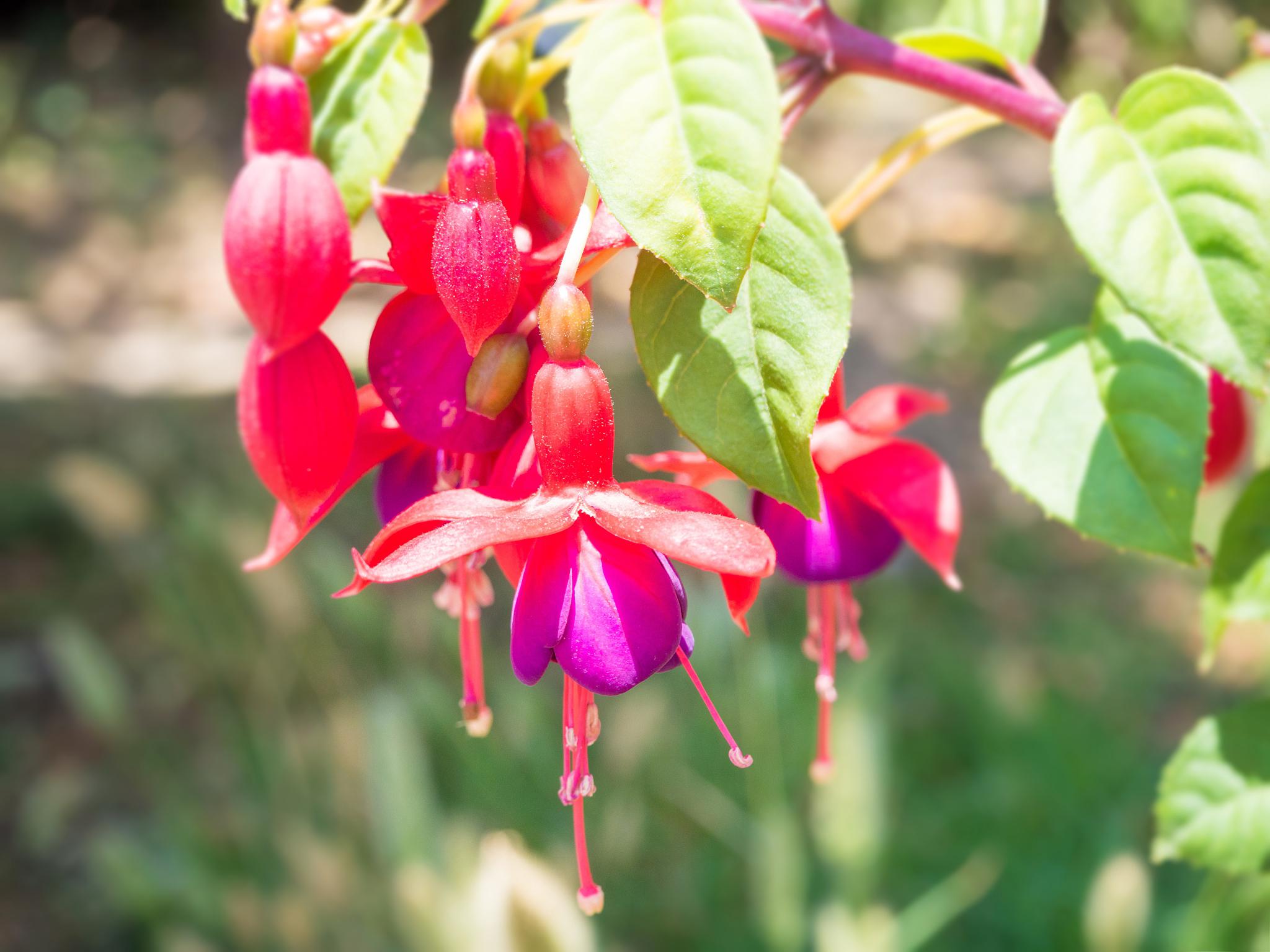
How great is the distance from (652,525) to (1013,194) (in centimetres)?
353

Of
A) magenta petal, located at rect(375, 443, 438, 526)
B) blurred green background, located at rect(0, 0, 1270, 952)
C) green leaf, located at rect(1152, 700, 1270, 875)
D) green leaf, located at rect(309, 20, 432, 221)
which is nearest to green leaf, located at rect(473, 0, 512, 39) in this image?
green leaf, located at rect(309, 20, 432, 221)

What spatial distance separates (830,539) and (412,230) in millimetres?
156

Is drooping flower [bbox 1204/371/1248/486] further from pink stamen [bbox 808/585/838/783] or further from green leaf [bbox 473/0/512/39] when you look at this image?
green leaf [bbox 473/0/512/39]

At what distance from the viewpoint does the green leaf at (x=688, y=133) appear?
0.23m

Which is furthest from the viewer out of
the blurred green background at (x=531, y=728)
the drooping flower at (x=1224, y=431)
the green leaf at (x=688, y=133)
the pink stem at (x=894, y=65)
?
the blurred green background at (x=531, y=728)

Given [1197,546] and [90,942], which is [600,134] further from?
[90,942]

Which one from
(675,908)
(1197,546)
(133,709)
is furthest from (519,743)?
(1197,546)

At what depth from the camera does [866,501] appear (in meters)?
0.35

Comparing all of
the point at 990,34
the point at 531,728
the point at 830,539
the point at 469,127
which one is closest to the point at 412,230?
the point at 469,127

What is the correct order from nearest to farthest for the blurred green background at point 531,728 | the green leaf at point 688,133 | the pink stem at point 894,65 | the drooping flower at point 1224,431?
the green leaf at point 688,133 → the pink stem at point 894,65 → the drooping flower at point 1224,431 → the blurred green background at point 531,728

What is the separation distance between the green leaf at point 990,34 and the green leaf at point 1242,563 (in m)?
0.17

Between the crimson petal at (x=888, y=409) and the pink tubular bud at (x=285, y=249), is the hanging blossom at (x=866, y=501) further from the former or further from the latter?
the pink tubular bud at (x=285, y=249)

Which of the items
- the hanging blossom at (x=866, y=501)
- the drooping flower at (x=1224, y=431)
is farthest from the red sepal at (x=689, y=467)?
the drooping flower at (x=1224, y=431)

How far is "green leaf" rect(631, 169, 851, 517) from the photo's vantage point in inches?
10.2
